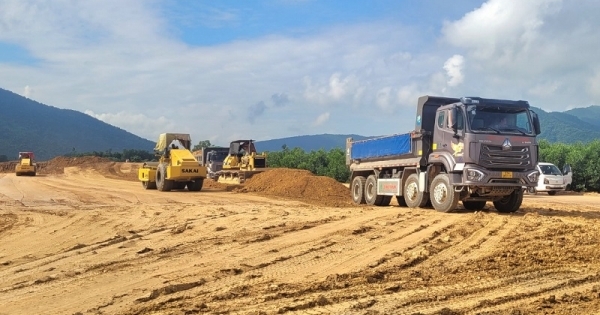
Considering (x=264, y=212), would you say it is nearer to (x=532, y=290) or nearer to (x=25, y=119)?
(x=532, y=290)

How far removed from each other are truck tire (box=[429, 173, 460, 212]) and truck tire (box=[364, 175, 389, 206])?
3486mm

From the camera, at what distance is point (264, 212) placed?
1572 centimetres

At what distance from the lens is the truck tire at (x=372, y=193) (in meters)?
19.9

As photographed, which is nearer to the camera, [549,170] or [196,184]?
[196,184]

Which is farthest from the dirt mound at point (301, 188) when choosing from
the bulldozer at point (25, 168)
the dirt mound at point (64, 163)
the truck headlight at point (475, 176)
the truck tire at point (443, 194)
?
the dirt mound at point (64, 163)

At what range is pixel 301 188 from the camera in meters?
25.6

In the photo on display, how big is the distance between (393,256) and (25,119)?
172 metres

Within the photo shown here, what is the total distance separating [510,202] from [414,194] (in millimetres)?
2706

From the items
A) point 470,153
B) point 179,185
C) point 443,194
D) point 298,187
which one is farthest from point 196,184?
point 470,153

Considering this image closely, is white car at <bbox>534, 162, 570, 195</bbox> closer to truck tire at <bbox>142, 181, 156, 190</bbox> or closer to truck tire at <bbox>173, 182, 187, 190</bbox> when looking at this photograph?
truck tire at <bbox>173, 182, 187, 190</bbox>

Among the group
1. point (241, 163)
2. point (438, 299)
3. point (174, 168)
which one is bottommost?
point (438, 299)

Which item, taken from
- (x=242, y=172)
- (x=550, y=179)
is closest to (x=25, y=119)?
(x=242, y=172)

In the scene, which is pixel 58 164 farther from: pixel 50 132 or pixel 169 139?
pixel 50 132

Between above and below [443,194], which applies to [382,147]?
above
